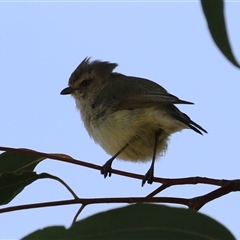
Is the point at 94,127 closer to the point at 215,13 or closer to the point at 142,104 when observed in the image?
the point at 142,104

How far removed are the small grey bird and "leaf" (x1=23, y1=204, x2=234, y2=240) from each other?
172 centimetres

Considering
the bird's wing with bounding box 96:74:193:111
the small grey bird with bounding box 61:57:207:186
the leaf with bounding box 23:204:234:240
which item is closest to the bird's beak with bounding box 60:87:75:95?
the bird's wing with bounding box 96:74:193:111

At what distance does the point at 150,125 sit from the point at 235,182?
6.99ft

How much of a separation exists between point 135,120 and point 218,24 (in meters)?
2.35

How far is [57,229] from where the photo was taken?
6.80ft

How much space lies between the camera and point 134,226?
2080 mm

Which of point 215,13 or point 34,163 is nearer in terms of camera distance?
point 215,13

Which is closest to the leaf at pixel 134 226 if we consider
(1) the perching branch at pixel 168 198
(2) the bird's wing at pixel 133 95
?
(1) the perching branch at pixel 168 198

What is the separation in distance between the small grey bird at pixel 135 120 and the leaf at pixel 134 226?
1717 mm

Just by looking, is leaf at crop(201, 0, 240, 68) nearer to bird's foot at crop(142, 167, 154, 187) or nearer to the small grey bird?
bird's foot at crop(142, 167, 154, 187)

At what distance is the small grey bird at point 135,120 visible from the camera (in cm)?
419

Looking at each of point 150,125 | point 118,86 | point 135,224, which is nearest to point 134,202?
point 135,224

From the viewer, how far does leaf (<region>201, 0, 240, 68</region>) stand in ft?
6.21

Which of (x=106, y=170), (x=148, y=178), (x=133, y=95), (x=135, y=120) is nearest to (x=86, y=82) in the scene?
(x=133, y=95)
